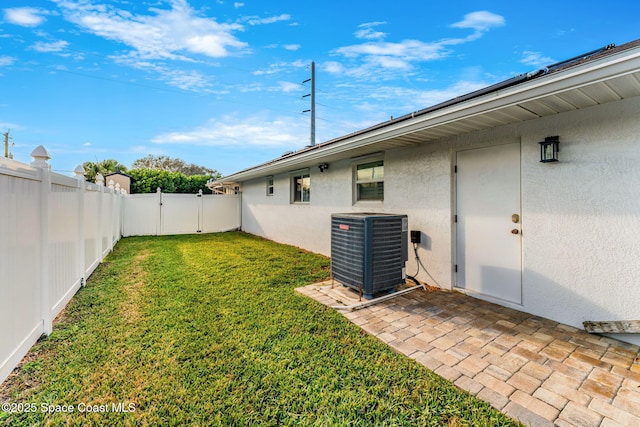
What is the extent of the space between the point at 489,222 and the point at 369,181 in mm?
2785

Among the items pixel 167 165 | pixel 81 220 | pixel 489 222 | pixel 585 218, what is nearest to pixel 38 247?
pixel 81 220

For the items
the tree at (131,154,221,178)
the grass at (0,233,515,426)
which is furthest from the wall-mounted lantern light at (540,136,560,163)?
the tree at (131,154,221,178)

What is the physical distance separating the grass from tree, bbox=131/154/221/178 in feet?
128

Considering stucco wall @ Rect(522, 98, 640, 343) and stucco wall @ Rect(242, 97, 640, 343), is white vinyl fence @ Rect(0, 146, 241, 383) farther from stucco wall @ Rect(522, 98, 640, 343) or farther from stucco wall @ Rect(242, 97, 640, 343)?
stucco wall @ Rect(522, 98, 640, 343)

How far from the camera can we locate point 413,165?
5.20 meters

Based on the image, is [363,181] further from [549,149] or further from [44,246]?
[44,246]

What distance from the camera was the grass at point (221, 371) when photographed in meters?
1.90

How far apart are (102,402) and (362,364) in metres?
2.07

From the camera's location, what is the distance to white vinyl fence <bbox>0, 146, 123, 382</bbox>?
7.03 ft

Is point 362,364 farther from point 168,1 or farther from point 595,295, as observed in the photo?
point 168,1

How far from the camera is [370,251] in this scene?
162 inches

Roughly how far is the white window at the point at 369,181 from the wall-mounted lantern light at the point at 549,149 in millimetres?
2948

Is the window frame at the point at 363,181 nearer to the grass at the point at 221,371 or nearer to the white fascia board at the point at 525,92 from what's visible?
the white fascia board at the point at 525,92

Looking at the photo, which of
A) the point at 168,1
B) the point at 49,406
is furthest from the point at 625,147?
the point at 168,1
